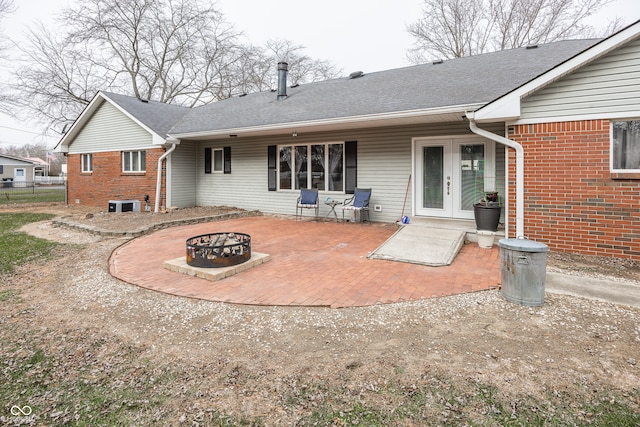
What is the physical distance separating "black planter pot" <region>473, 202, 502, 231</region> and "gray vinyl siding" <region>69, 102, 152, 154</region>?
1058cm

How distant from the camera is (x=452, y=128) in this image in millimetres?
7715

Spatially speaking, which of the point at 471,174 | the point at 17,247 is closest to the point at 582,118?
the point at 471,174

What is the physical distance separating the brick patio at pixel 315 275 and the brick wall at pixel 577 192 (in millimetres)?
1059

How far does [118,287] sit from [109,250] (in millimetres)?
2463

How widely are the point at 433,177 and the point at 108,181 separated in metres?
12.0

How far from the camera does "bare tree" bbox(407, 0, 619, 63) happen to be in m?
14.9

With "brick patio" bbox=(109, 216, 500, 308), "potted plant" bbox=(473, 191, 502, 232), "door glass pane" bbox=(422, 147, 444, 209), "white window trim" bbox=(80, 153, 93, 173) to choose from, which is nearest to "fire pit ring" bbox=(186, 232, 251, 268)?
"brick patio" bbox=(109, 216, 500, 308)

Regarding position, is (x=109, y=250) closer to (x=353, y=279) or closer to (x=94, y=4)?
(x=353, y=279)

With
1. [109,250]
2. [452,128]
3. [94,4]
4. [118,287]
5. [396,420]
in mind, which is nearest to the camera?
[396,420]

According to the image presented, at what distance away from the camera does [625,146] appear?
16.9 ft

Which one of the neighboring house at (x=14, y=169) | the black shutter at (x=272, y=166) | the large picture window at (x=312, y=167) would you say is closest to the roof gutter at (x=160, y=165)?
the black shutter at (x=272, y=166)

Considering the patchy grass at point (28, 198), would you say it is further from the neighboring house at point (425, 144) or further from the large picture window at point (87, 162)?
the large picture window at point (87, 162)

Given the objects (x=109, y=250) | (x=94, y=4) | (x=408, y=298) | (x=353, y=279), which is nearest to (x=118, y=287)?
(x=109, y=250)

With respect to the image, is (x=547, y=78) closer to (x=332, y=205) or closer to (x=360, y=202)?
(x=360, y=202)
